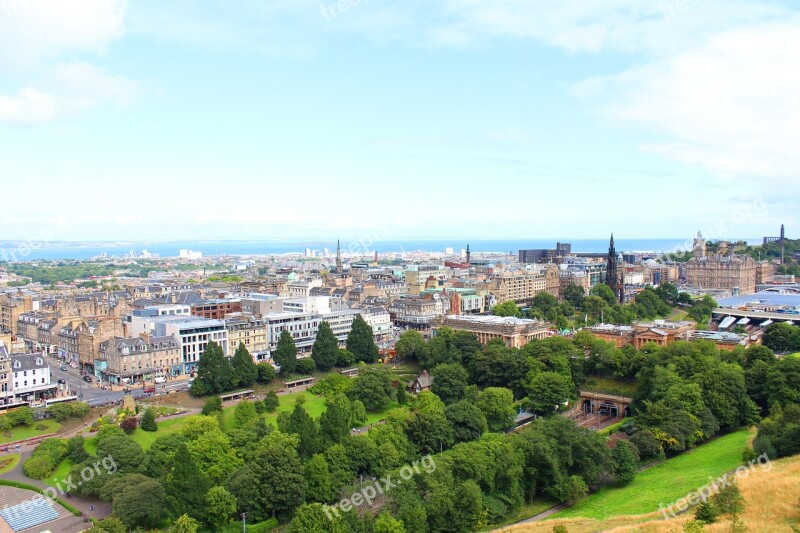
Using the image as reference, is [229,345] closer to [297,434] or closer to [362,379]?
[362,379]

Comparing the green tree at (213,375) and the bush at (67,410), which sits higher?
the green tree at (213,375)

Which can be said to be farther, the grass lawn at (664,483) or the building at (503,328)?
the building at (503,328)

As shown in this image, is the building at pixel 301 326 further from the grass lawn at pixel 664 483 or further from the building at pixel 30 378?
the grass lawn at pixel 664 483

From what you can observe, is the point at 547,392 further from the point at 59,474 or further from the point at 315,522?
the point at 59,474

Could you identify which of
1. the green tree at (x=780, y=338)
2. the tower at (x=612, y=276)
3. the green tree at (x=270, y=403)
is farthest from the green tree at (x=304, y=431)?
the tower at (x=612, y=276)

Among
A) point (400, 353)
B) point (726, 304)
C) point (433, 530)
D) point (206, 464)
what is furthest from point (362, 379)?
point (726, 304)

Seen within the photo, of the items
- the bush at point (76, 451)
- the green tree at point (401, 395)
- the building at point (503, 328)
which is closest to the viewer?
the bush at point (76, 451)
